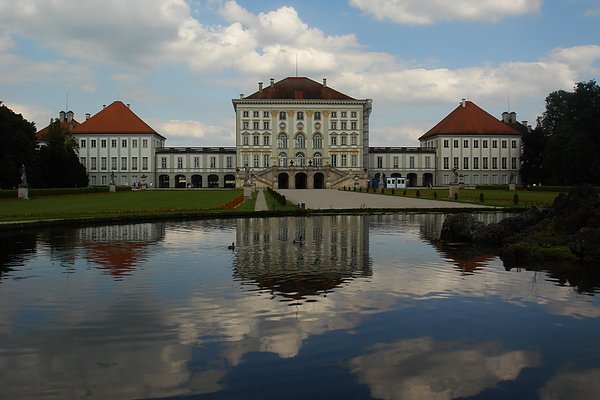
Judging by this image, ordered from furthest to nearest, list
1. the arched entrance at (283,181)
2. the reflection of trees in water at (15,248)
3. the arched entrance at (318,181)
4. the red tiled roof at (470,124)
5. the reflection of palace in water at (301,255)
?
the red tiled roof at (470,124) → the arched entrance at (318,181) → the arched entrance at (283,181) → the reflection of trees in water at (15,248) → the reflection of palace in water at (301,255)

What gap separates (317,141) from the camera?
98938mm

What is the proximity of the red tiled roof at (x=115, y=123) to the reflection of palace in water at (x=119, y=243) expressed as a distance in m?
77.7

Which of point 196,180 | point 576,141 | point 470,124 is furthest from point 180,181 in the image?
point 576,141

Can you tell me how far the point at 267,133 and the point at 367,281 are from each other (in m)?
87.2

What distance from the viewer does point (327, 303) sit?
9977 mm

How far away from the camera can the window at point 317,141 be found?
98.8m

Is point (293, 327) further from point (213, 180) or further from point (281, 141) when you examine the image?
point (213, 180)

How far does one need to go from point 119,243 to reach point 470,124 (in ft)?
295

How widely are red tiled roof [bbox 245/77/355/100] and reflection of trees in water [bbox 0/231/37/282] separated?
79226 mm

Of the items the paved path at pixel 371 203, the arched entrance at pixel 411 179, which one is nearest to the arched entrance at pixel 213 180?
the arched entrance at pixel 411 179

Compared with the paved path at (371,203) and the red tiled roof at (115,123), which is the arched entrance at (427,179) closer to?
the red tiled roof at (115,123)

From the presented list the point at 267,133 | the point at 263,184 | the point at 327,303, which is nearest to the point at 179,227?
the point at 327,303

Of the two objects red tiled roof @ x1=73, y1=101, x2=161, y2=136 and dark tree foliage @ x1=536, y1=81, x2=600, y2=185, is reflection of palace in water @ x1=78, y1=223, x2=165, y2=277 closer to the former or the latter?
dark tree foliage @ x1=536, y1=81, x2=600, y2=185

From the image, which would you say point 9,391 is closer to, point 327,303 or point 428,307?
point 327,303
